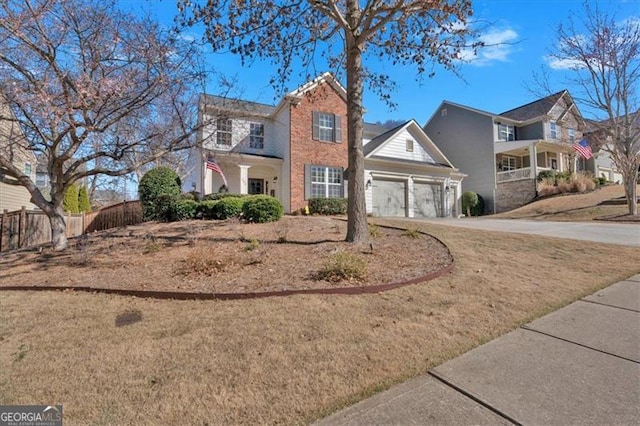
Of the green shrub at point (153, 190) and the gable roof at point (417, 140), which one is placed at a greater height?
the gable roof at point (417, 140)

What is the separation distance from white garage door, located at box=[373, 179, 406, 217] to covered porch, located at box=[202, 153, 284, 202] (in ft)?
17.8

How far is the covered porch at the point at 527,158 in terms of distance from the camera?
2409 centimetres

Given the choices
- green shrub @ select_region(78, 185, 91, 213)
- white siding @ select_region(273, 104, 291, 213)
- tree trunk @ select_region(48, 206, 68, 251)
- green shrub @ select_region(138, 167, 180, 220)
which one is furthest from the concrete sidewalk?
green shrub @ select_region(78, 185, 91, 213)

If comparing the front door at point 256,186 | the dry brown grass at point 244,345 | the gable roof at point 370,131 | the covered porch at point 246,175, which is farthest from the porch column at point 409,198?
the dry brown grass at point 244,345

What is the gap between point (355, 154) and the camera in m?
A: 7.52

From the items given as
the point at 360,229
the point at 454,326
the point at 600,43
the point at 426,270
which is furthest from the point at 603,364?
the point at 600,43

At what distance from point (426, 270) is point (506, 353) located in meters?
2.47

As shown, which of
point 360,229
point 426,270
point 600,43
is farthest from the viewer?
point 600,43

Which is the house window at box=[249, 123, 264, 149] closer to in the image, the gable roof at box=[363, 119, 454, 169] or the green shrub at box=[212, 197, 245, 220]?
the gable roof at box=[363, 119, 454, 169]

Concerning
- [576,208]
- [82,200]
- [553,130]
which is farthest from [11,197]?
[553,130]

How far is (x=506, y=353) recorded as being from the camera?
3.33 meters

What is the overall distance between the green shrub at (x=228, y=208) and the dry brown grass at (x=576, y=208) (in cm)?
1561

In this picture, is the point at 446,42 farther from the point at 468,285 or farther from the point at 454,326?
the point at 454,326

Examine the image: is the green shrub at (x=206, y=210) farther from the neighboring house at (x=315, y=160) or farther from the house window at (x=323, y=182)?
the house window at (x=323, y=182)
